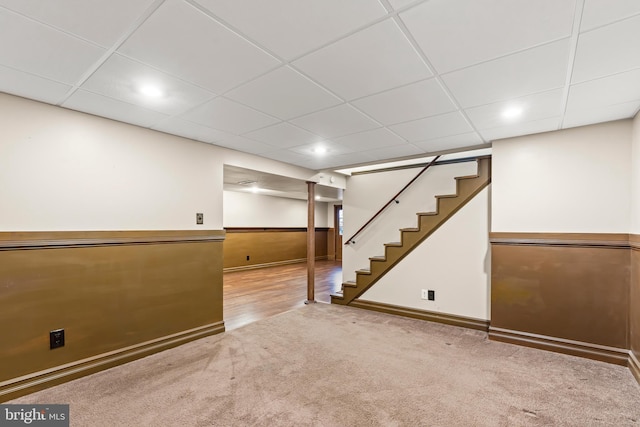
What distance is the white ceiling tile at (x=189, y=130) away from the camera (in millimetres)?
2754

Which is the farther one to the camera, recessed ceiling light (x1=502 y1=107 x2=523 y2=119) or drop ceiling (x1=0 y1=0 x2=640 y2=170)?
recessed ceiling light (x1=502 y1=107 x2=523 y2=119)

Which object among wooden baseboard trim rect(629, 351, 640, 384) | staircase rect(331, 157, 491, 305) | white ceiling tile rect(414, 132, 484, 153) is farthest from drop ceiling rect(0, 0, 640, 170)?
wooden baseboard trim rect(629, 351, 640, 384)

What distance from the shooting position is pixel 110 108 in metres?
2.41

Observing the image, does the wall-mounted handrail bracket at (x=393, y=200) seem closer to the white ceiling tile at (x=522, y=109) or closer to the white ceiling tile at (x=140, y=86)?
the white ceiling tile at (x=522, y=109)

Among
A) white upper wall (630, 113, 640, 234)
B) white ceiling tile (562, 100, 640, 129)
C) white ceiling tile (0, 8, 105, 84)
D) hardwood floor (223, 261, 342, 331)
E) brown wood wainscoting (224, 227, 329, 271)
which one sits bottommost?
hardwood floor (223, 261, 342, 331)

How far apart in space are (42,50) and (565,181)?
4188mm

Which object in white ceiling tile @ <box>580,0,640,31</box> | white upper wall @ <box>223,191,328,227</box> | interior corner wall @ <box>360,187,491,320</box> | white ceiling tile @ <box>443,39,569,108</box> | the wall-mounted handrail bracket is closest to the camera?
white ceiling tile @ <box>580,0,640,31</box>

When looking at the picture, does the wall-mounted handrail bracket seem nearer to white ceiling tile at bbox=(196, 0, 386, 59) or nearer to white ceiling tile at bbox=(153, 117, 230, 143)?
white ceiling tile at bbox=(153, 117, 230, 143)

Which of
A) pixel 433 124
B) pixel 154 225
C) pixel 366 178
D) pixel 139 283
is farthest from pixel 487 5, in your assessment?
A: pixel 366 178

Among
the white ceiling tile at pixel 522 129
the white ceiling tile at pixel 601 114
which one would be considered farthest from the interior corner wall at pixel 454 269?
the white ceiling tile at pixel 601 114

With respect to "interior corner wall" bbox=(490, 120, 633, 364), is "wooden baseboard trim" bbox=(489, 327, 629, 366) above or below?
below

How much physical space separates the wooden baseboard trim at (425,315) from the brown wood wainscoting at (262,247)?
3960 mm

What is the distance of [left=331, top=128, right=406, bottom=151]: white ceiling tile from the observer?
9.93 ft

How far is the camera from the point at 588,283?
9.17 ft
